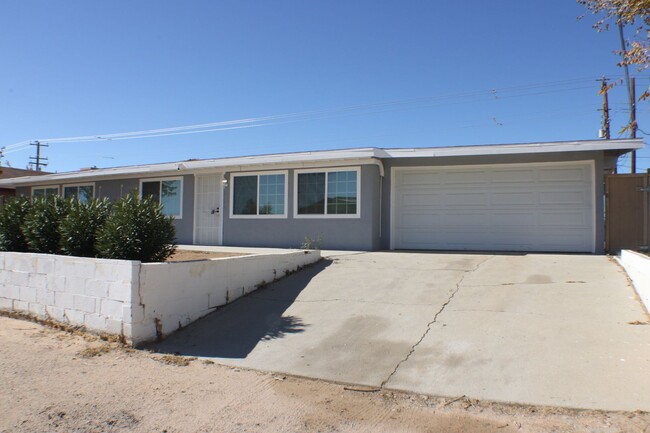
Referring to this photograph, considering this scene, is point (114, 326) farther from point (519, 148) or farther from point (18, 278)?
point (519, 148)

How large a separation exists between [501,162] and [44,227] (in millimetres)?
10369

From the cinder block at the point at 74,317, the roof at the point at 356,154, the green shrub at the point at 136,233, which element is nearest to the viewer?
the cinder block at the point at 74,317

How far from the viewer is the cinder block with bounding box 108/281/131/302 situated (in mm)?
5801

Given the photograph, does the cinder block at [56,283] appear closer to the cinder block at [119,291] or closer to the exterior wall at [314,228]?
the cinder block at [119,291]

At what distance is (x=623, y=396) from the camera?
3830 mm

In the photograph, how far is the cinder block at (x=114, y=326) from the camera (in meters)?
5.86

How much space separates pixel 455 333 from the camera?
18.2ft

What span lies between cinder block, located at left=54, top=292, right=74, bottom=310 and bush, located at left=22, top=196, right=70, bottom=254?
1395mm

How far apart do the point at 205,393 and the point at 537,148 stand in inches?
380

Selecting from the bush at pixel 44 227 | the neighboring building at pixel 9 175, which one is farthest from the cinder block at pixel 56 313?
the neighboring building at pixel 9 175

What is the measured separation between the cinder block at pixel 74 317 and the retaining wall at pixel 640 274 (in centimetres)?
757

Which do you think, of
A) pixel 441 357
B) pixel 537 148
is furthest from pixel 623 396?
pixel 537 148

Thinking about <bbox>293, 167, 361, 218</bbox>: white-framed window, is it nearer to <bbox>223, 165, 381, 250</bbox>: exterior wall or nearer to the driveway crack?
<bbox>223, 165, 381, 250</bbox>: exterior wall

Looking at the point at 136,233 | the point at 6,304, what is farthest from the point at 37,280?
the point at 136,233
